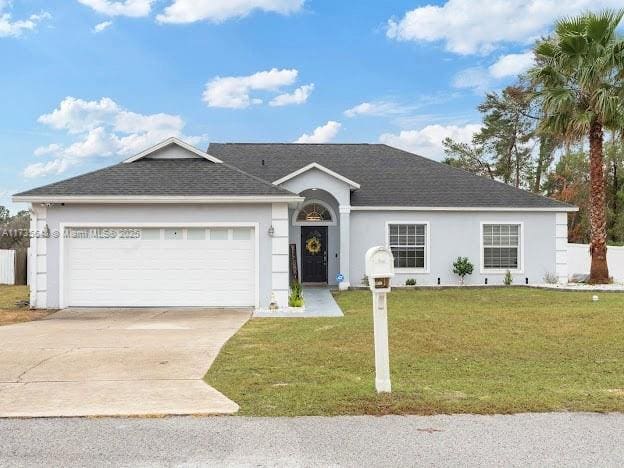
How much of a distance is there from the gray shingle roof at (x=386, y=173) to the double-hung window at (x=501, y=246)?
2.76ft

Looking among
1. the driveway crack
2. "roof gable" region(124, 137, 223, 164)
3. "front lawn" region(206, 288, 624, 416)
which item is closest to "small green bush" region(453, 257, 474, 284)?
"front lawn" region(206, 288, 624, 416)

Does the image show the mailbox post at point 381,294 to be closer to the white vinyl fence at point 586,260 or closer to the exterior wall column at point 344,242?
the exterior wall column at point 344,242

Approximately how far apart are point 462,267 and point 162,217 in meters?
10.4

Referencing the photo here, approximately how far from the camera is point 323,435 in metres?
4.90

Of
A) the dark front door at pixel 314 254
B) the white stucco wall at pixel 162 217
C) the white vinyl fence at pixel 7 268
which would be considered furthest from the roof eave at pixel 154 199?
the white vinyl fence at pixel 7 268

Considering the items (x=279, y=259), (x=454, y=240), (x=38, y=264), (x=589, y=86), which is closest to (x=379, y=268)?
(x=279, y=259)

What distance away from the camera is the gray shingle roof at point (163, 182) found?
45.4 feet

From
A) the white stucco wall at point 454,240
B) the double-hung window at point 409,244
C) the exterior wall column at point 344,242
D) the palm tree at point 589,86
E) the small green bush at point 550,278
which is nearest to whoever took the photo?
the palm tree at point 589,86

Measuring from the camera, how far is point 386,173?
21312mm

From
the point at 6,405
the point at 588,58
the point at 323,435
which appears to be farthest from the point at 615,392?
the point at 588,58

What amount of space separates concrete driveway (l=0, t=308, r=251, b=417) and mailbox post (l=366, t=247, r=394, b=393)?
1.59 m

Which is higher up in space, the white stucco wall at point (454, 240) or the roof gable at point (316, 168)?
the roof gable at point (316, 168)

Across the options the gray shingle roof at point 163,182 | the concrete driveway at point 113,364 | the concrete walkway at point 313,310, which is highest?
the gray shingle roof at point 163,182

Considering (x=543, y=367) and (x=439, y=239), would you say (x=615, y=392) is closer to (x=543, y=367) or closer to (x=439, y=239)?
(x=543, y=367)
